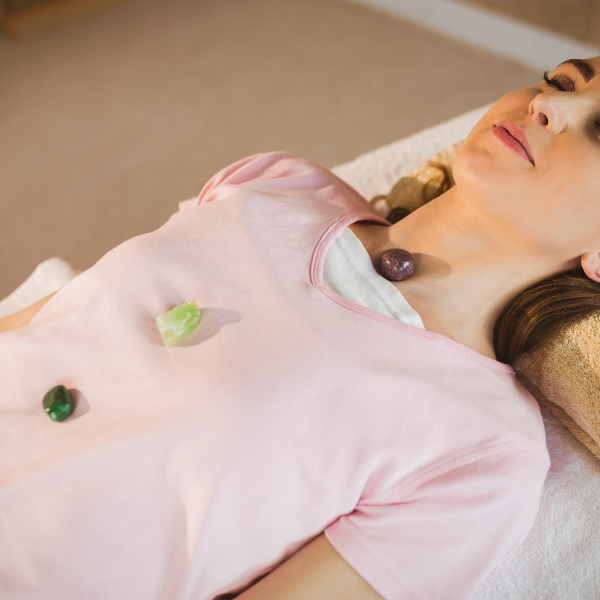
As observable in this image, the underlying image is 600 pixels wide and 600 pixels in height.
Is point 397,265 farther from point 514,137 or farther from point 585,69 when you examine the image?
point 585,69

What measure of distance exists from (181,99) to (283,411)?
6.46ft

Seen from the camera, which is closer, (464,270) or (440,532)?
(440,532)

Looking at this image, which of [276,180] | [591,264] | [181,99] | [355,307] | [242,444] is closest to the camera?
[242,444]

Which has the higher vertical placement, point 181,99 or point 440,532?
point 181,99

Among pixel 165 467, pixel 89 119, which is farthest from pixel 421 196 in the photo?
pixel 89 119

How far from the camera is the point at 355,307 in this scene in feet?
2.94

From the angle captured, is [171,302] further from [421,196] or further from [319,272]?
[421,196]

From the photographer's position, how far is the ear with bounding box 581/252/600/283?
3.26 ft

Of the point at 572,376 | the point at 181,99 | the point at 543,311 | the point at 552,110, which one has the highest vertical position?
the point at 552,110

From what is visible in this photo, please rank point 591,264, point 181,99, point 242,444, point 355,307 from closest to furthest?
point 242,444
point 355,307
point 591,264
point 181,99

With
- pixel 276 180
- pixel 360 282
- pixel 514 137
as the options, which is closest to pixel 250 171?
pixel 276 180

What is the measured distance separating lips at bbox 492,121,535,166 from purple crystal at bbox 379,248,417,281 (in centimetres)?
23

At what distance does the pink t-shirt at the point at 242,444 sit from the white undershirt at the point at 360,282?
0.11 ft

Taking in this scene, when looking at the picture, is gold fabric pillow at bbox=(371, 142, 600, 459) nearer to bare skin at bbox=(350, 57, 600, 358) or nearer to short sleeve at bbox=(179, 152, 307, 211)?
bare skin at bbox=(350, 57, 600, 358)
